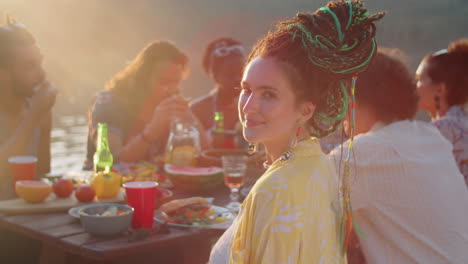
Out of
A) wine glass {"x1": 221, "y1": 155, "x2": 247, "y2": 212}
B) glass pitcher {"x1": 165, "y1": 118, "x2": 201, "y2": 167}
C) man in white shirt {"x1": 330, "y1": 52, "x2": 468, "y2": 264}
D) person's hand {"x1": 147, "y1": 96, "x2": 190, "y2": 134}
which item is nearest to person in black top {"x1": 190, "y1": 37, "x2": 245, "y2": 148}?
person's hand {"x1": 147, "y1": 96, "x2": 190, "y2": 134}

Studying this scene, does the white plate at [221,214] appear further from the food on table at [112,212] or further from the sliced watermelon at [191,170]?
the sliced watermelon at [191,170]

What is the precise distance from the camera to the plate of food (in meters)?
2.06

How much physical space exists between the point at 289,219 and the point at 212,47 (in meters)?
4.64

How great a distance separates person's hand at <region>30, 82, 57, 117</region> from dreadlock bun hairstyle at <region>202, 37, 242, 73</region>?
224 centimetres

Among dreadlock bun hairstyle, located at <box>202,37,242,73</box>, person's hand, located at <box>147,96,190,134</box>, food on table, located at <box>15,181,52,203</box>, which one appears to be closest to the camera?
food on table, located at <box>15,181,52,203</box>

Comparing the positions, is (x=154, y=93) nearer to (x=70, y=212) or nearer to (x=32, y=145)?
(x=32, y=145)

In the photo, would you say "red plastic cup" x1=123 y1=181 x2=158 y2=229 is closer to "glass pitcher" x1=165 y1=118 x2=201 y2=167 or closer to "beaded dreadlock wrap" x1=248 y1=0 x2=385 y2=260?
"beaded dreadlock wrap" x1=248 y1=0 x2=385 y2=260

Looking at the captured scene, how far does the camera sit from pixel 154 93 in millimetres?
4293

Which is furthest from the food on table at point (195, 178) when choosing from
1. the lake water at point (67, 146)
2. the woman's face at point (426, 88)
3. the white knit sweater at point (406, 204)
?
the lake water at point (67, 146)

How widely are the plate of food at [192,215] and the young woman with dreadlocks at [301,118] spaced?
66 cm

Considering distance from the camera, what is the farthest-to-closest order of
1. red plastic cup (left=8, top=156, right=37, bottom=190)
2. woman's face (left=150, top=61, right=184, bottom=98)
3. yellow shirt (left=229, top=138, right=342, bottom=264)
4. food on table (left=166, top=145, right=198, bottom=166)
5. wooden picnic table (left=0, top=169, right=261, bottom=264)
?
woman's face (left=150, top=61, right=184, bottom=98) → food on table (left=166, top=145, right=198, bottom=166) → red plastic cup (left=8, top=156, right=37, bottom=190) → wooden picnic table (left=0, top=169, right=261, bottom=264) → yellow shirt (left=229, top=138, right=342, bottom=264)

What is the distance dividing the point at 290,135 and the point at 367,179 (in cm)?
76

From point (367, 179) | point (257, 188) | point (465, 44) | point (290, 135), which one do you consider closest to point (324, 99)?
point (290, 135)

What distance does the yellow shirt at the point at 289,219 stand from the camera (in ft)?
3.79
